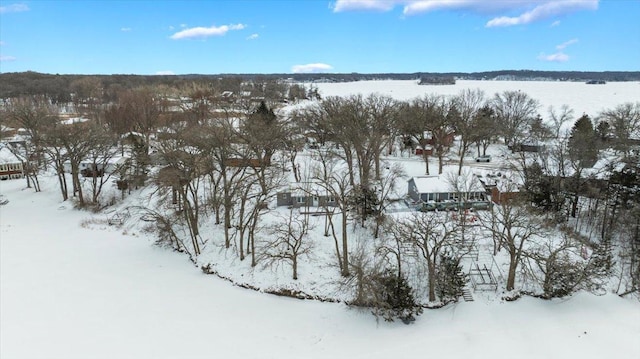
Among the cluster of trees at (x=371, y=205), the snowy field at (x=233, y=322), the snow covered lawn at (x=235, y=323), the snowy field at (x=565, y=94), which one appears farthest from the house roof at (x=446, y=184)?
the snowy field at (x=565, y=94)

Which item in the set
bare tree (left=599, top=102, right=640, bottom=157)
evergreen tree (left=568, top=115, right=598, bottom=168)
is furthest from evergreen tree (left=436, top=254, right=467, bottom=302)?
bare tree (left=599, top=102, right=640, bottom=157)

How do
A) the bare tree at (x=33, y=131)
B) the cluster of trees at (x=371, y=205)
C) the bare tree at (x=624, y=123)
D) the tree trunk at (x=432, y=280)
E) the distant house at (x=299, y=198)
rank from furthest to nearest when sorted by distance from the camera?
the bare tree at (x=624, y=123)
the bare tree at (x=33, y=131)
the distant house at (x=299, y=198)
the cluster of trees at (x=371, y=205)
the tree trunk at (x=432, y=280)

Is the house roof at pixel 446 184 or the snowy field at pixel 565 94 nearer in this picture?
the house roof at pixel 446 184

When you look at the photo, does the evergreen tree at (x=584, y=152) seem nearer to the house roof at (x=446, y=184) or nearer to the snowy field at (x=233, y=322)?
the house roof at (x=446, y=184)

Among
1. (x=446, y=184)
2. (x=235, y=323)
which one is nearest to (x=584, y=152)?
(x=446, y=184)

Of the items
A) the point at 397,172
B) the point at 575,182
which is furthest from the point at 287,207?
the point at 575,182

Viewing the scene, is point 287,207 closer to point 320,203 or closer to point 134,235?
point 320,203
